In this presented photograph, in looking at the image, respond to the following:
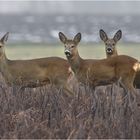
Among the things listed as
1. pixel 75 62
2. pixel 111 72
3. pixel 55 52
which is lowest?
pixel 111 72

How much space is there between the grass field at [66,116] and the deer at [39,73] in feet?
4.85

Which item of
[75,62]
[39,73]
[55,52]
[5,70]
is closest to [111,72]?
[75,62]

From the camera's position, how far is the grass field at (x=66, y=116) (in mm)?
8914

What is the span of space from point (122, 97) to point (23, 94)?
1.39 m

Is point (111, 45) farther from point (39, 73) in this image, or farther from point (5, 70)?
point (5, 70)

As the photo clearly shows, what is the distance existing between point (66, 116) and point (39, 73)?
3199 millimetres

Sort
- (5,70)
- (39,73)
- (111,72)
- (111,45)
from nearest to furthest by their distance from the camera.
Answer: (111,72) → (39,73) → (5,70) → (111,45)

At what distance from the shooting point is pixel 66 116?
9508mm

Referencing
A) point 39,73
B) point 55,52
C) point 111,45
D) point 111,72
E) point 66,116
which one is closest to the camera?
point 66,116

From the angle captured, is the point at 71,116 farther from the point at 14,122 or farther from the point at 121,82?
the point at 121,82

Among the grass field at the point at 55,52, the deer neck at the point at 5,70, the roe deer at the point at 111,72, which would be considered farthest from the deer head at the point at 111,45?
the grass field at the point at 55,52

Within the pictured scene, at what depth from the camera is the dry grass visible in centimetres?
892

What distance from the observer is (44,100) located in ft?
33.7

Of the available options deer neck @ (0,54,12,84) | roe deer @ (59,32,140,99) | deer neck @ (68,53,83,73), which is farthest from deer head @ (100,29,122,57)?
deer neck @ (0,54,12,84)
